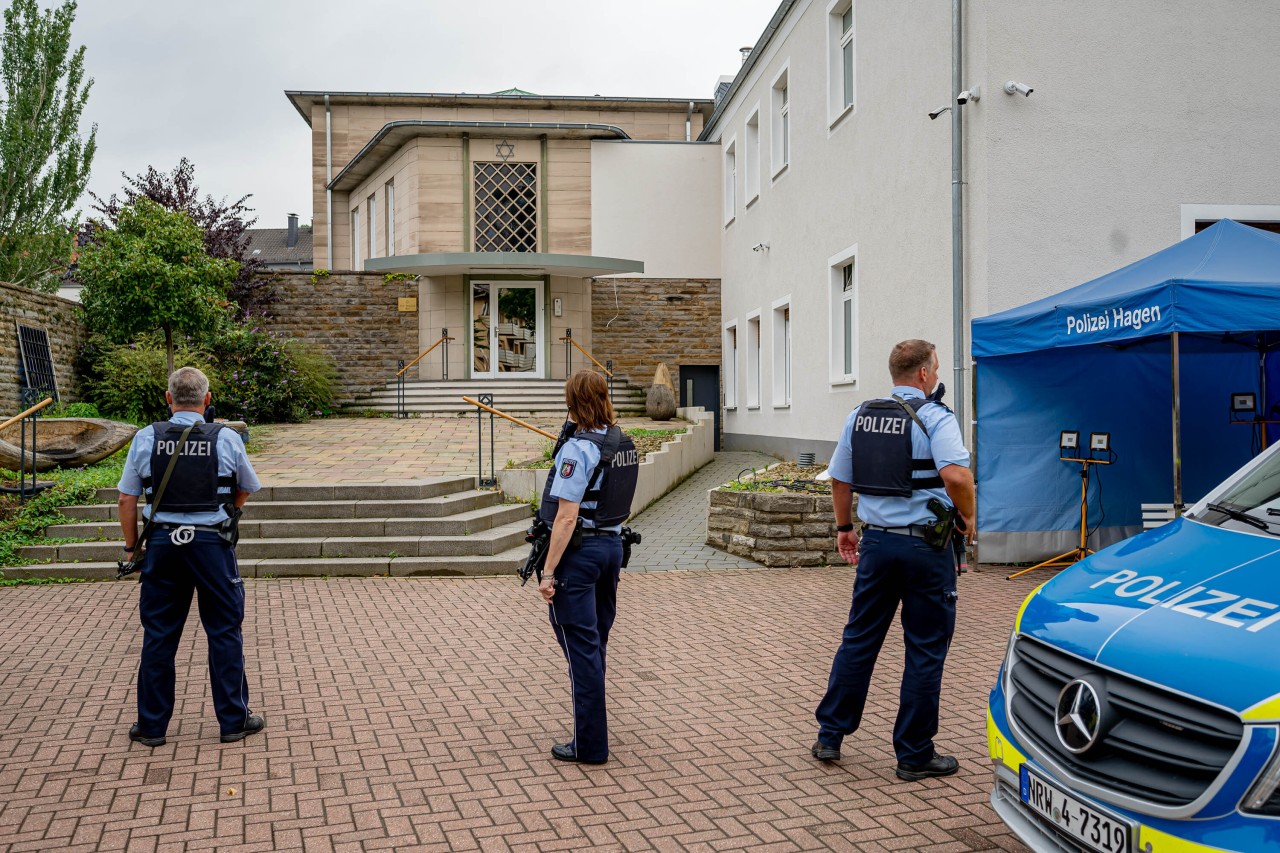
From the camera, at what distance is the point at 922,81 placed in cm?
1195

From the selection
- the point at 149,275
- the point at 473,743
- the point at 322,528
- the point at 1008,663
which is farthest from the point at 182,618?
the point at 149,275

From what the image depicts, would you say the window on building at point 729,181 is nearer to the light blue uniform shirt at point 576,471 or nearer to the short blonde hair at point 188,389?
the short blonde hair at point 188,389

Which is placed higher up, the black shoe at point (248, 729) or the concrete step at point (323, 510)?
the concrete step at point (323, 510)

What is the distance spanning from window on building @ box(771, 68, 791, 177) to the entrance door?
8412 millimetres

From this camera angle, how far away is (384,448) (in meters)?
16.5

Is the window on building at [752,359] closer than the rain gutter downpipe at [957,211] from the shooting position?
No

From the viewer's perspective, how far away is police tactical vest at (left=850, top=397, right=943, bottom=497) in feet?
14.7

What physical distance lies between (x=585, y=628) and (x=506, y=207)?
2212 centimetres

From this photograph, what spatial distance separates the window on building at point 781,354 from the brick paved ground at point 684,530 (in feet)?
4.09

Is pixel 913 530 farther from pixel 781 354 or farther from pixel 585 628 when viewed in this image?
pixel 781 354

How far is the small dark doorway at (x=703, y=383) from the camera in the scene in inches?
1013

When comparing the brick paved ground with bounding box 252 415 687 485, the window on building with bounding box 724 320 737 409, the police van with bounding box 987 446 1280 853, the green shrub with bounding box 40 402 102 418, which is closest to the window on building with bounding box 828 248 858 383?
the brick paved ground with bounding box 252 415 687 485

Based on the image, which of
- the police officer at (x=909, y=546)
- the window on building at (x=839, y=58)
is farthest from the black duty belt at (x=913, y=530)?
the window on building at (x=839, y=58)

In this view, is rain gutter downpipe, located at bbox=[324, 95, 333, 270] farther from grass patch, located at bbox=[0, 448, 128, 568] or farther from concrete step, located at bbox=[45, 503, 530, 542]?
concrete step, located at bbox=[45, 503, 530, 542]
